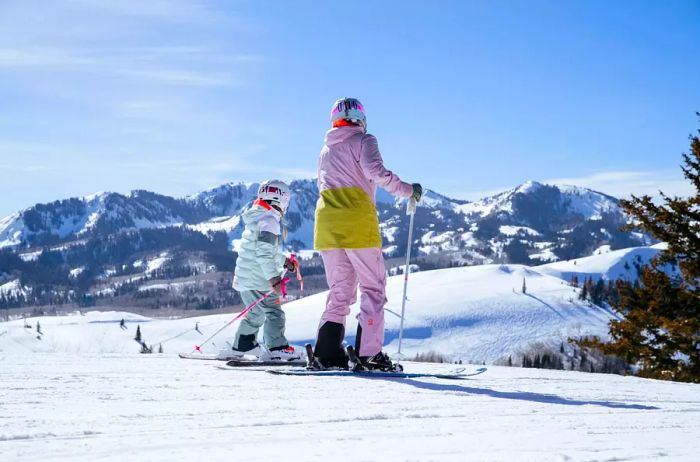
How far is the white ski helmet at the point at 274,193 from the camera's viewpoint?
25.8 ft

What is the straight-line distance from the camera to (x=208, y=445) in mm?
2344

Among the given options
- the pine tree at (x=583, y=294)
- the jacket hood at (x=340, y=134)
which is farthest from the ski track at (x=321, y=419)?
the pine tree at (x=583, y=294)

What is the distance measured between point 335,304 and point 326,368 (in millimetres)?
589

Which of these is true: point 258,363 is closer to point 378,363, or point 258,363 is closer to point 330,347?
point 330,347

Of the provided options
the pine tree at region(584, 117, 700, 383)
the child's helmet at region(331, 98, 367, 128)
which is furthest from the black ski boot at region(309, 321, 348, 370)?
the pine tree at region(584, 117, 700, 383)

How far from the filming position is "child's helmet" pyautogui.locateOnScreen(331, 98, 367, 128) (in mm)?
5883

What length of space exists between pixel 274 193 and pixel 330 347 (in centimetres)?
279

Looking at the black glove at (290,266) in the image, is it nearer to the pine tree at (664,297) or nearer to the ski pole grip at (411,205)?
the ski pole grip at (411,205)

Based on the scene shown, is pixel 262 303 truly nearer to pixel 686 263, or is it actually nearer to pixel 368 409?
pixel 368 409

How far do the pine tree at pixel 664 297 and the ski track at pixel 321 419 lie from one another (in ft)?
38.7

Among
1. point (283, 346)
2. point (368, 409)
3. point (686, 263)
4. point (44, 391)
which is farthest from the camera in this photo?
point (686, 263)

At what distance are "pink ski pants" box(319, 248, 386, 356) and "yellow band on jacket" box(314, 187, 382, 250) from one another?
0.09m

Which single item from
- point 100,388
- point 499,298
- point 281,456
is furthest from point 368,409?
Answer: point 499,298

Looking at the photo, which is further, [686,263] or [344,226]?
[686,263]
